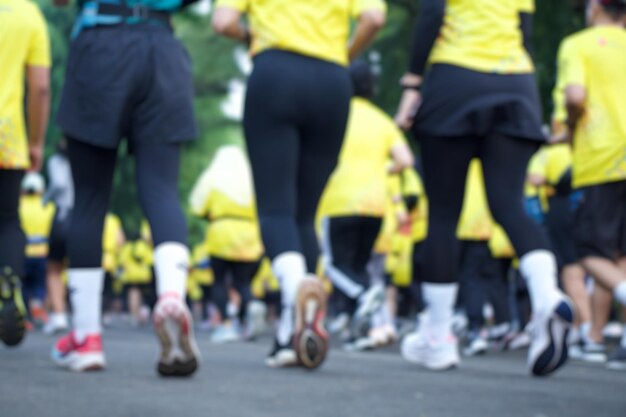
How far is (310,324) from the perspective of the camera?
499 cm

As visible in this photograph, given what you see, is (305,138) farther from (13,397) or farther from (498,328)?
(498,328)

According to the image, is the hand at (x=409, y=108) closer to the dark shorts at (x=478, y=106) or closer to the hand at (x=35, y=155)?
the dark shorts at (x=478, y=106)

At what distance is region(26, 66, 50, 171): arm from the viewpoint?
19.2 ft

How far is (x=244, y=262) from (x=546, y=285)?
644 centimetres

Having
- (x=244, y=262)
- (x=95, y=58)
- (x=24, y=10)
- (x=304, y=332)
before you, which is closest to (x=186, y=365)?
(x=304, y=332)

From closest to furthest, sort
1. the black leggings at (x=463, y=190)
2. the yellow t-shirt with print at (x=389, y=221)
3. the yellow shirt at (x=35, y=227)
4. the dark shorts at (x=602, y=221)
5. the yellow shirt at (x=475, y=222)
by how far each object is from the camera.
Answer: the black leggings at (x=463, y=190), the dark shorts at (x=602, y=221), the yellow shirt at (x=475, y=222), the yellow t-shirt with print at (x=389, y=221), the yellow shirt at (x=35, y=227)

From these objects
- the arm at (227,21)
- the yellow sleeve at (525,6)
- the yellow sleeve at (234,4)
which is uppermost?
the yellow sleeve at (525,6)

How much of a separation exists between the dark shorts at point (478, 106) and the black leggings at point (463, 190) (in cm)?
6

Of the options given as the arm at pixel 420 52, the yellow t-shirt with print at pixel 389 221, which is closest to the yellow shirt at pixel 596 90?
the arm at pixel 420 52

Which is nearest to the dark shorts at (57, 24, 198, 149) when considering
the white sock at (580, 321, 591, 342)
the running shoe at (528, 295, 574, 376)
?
the running shoe at (528, 295, 574, 376)

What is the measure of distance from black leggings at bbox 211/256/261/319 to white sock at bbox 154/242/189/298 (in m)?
6.22

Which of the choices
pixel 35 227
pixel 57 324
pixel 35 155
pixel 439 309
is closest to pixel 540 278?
pixel 439 309

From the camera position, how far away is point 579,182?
20.9 ft

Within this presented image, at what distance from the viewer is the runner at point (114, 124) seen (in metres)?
4.92
